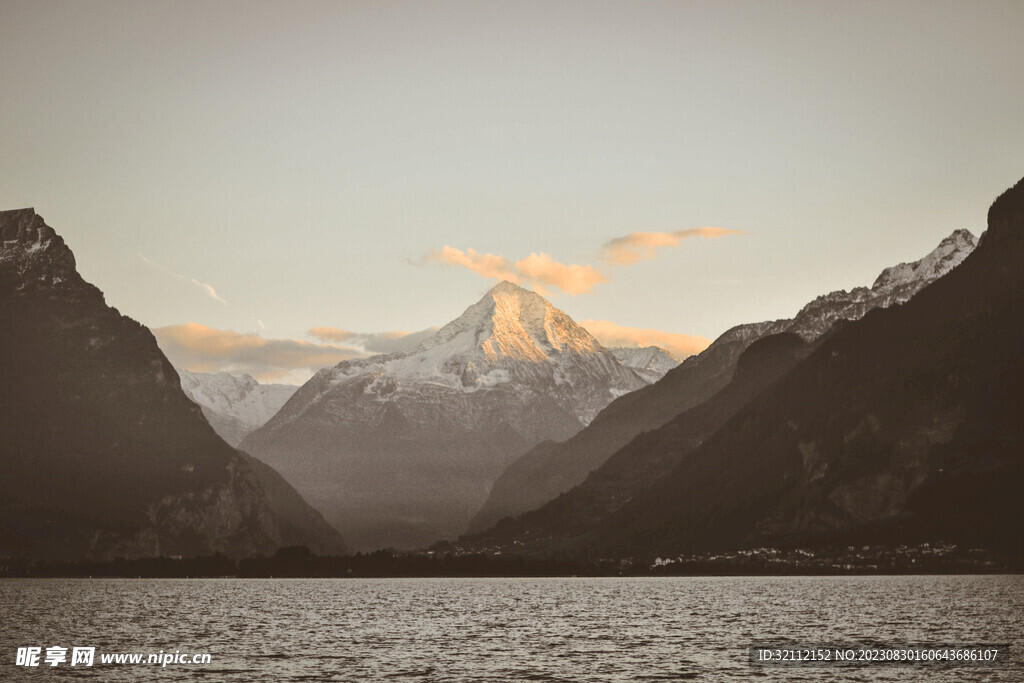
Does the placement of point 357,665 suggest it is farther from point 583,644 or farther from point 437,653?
point 583,644

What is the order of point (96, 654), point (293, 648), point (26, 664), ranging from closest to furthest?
point (26, 664) → point (96, 654) → point (293, 648)

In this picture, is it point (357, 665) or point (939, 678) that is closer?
point (939, 678)

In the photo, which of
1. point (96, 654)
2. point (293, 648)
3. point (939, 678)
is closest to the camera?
point (939, 678)

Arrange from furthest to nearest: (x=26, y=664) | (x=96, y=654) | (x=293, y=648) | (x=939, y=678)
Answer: (x=293, y=648), (x=96, y=654), (x=26, y=664), (x=939, y=678)

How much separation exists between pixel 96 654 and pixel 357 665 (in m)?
39.8

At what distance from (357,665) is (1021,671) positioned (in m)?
83.5

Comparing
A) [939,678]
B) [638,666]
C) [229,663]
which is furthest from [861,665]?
[229,663]

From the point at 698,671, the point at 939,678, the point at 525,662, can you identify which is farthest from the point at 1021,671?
the point at 525,662

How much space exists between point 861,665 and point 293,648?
82.9m

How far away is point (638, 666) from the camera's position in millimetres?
165500

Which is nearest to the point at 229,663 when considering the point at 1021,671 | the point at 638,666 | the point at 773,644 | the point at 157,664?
the point at 157,664

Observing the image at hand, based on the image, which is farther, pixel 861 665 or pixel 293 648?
pixel 293 648

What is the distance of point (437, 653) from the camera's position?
18588 cm

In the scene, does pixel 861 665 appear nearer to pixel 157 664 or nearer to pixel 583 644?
pixel 583 644
